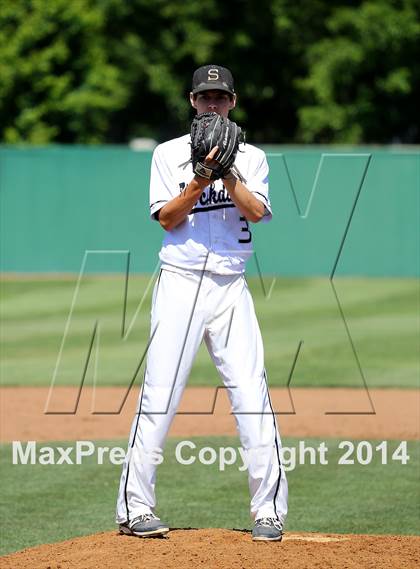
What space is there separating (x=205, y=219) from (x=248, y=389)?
75 cm

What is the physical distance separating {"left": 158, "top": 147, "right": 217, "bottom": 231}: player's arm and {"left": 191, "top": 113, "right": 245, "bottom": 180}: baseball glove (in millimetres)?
30

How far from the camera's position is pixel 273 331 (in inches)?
601

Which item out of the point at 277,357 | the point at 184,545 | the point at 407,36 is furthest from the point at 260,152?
the point at 407,36

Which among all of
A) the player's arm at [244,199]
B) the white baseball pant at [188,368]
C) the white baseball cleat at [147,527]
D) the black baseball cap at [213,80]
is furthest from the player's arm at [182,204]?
the white baseball cleat at [147,527]

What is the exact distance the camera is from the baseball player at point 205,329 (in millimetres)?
5031

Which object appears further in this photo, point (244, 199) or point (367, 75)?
point (367, 75)

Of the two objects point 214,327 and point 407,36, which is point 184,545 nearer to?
point 214,327

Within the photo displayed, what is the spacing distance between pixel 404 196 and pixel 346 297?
94.2 inches

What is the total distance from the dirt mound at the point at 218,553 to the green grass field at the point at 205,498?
106 cm

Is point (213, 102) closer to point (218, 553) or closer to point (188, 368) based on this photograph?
point (188, 368)

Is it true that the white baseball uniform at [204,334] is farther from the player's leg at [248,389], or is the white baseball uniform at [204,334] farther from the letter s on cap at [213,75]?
the letter s on cap at [213,75]

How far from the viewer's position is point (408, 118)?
3234 centimetres

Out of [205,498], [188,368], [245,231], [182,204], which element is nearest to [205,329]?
[188,368]

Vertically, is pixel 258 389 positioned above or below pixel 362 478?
above
